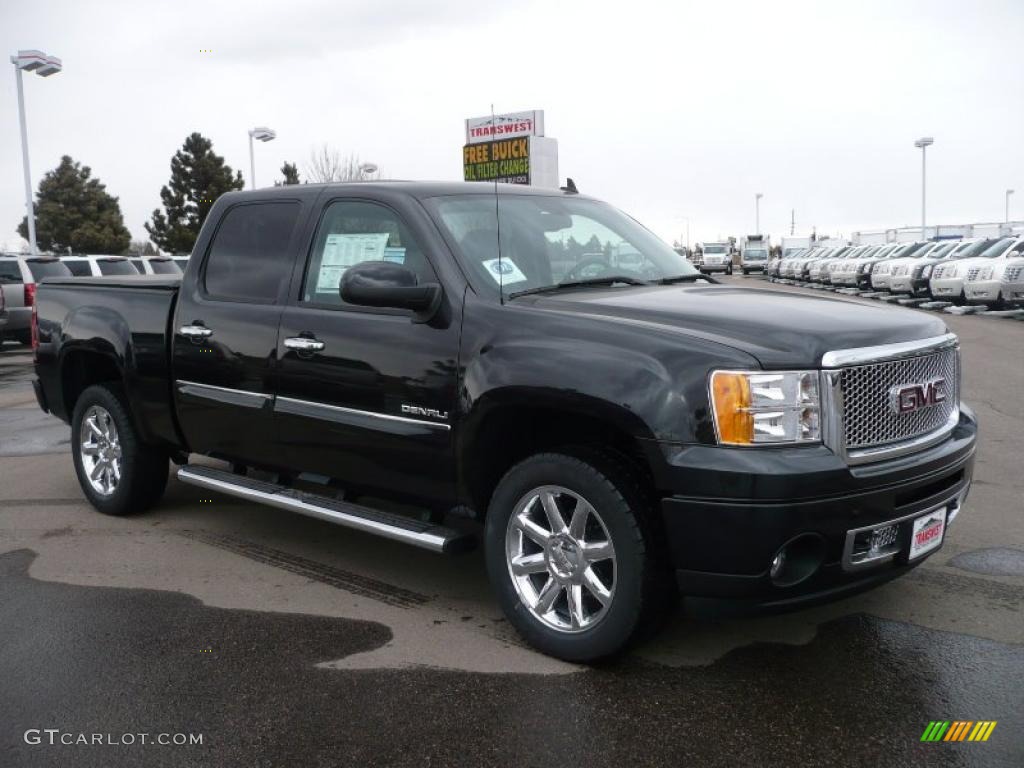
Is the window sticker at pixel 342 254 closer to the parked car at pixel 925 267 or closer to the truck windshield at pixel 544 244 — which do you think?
the truck windshield at pixel 544 244

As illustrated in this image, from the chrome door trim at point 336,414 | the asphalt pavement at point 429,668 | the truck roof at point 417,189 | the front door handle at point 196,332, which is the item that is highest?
the truck roof at point 417,189

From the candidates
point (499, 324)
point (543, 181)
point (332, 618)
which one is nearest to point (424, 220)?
point (499, 324)

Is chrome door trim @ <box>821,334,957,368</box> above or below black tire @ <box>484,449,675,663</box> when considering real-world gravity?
above

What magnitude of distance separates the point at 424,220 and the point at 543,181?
89.1 ft

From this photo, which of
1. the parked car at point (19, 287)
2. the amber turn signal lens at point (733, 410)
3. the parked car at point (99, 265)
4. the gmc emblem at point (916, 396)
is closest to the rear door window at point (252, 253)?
the amber turn signal lens at point (733, 410)

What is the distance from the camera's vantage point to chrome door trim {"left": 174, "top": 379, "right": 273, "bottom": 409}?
502 centimetres

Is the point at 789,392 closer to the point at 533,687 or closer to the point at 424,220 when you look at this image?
the point at 533,687

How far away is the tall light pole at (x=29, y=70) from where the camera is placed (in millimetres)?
30725

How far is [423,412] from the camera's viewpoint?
14.1 feet

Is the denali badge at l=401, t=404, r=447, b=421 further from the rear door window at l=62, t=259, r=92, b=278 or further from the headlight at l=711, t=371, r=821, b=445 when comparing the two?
the rear door window at l=62, t=259, r=92, b=278

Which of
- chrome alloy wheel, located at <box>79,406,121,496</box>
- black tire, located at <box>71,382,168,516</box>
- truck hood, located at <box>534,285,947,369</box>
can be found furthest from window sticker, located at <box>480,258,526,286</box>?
chrome alloy wheel, located at <box>79,406,121,496</box>

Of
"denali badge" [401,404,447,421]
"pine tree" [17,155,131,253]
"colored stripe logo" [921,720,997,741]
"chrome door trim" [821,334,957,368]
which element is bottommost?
"colored stripe logo" [921,720,997,741]

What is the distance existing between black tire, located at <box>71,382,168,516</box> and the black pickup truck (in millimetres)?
280

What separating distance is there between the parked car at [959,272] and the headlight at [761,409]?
22.2 metres
